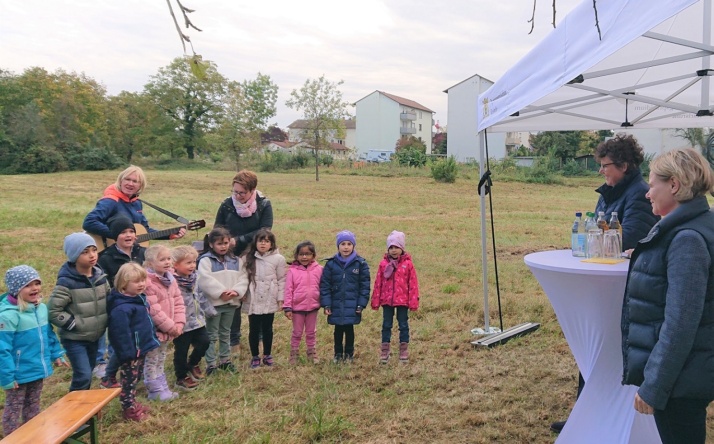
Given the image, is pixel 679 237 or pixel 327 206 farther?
pixel 327 206

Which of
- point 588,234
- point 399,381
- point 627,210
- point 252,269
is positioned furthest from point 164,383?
point 627,210

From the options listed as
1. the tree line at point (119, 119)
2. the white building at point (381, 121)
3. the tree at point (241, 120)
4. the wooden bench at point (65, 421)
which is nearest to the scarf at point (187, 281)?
the wooden bench at point (65, 421)

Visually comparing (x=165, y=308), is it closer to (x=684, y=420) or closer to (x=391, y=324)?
(x=391, y=324)

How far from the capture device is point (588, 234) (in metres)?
3.24

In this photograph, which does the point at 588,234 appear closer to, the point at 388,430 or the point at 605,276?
the point at 605,276

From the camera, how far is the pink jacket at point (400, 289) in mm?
4828

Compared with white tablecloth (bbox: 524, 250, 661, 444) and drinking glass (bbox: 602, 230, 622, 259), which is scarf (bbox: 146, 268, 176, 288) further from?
drinking glass (bbox: 602, 230, 622, 259)

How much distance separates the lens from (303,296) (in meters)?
4.74

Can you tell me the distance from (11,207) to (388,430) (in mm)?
16766

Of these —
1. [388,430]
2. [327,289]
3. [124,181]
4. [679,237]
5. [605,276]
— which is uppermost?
[124,181]

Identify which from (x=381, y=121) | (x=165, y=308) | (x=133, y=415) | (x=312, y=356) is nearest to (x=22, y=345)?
(x=133, y=415)

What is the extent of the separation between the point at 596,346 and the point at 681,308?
3.38 feet

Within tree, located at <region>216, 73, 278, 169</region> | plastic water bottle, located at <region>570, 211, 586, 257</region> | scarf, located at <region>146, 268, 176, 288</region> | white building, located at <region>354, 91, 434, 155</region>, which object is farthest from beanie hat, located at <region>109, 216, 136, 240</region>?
white building, located at <region>354, 91, 434, 155</region>

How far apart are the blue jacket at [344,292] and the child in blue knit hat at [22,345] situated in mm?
2107
